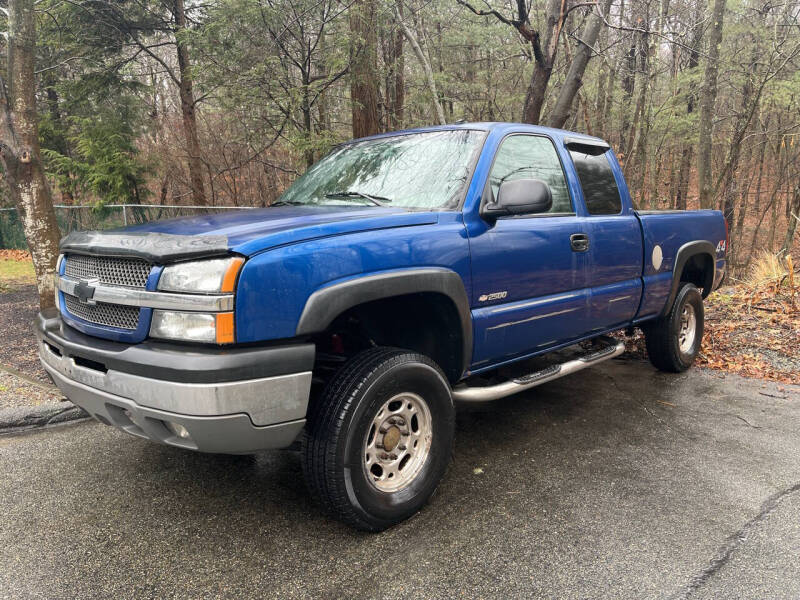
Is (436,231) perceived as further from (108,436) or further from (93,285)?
(108,436)

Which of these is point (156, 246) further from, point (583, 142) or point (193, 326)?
point (583, 142)

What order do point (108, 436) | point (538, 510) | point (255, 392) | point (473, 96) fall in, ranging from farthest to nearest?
point (473, 96), point (108, 436), point (538, 510), point (255, 392)

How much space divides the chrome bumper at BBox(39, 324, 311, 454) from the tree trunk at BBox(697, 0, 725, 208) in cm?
1293

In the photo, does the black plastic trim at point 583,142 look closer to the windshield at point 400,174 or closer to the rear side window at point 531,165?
the rear side window at point 531,165

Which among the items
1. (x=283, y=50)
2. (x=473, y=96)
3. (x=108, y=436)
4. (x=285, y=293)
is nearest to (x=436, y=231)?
(x=285, y=293)

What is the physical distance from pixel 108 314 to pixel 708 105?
13.3 m

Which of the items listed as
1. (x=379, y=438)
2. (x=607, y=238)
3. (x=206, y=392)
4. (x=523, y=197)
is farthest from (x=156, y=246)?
(x=607, y=238)

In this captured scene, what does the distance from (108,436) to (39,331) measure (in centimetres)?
107

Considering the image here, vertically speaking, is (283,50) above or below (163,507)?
above

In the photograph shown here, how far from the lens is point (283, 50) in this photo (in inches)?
353

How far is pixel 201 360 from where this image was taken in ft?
7.20

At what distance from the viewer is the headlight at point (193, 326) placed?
87.4 inches

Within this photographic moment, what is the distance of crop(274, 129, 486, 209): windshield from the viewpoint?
10.8ft

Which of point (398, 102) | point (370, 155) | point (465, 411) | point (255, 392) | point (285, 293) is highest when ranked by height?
point (398, 102)
